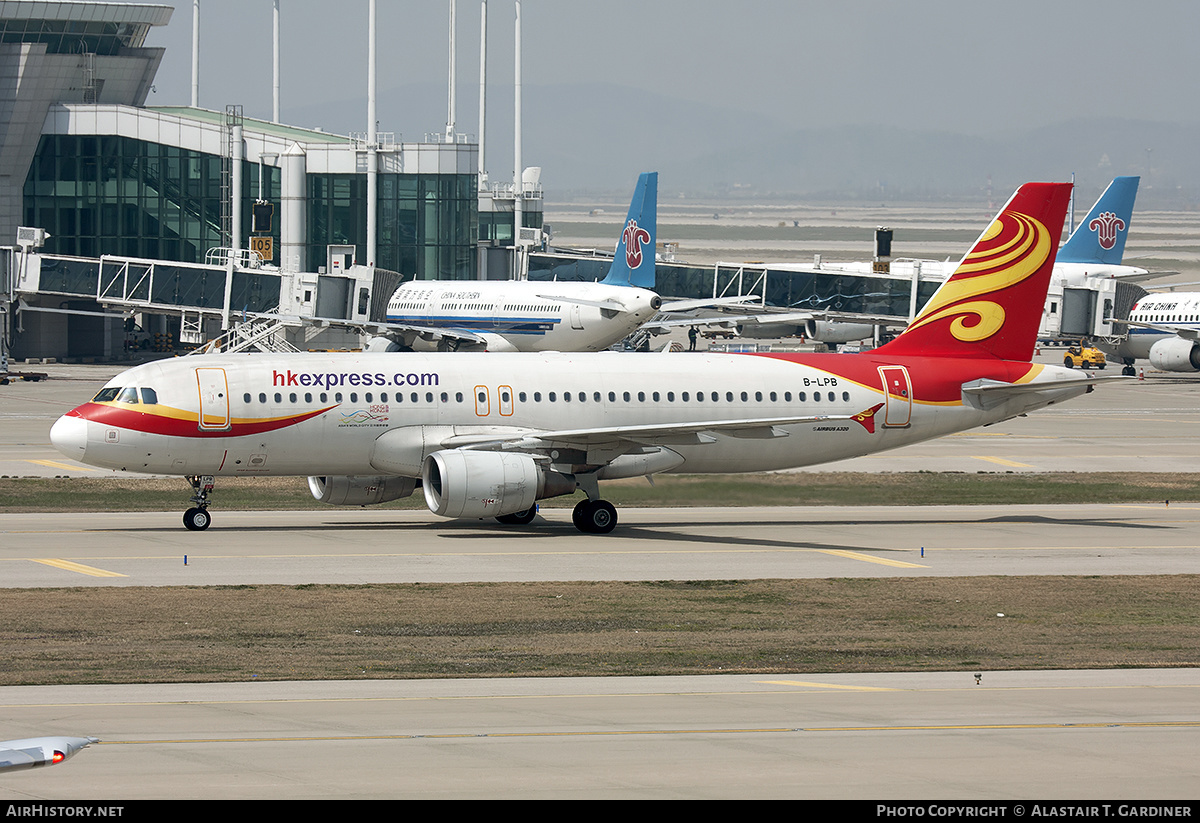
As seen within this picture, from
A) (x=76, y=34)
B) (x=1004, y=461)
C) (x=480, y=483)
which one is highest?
(x=76, y=34)

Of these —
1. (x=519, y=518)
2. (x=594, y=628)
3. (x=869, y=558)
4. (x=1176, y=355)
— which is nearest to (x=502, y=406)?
(x=519, y=518)

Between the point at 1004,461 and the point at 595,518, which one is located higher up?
the point at 595,518

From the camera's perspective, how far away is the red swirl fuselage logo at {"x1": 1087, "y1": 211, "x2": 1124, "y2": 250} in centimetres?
10519

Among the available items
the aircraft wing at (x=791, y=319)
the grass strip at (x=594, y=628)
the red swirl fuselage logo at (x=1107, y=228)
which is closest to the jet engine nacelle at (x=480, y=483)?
the grass strip at (x=594, y=628)

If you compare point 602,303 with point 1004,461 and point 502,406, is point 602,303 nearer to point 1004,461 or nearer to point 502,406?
point 1004,461

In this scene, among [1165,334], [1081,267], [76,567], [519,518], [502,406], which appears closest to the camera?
[76,567]

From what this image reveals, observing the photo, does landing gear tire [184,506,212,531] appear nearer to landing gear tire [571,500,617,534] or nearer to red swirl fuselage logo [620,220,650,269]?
landing gear tire [571,500,617,534]

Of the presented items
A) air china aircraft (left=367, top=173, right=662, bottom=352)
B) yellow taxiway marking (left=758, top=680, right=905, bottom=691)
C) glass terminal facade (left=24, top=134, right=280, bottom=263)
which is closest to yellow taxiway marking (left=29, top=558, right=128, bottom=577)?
yellow taxiway marking (left=758, top=680, right=905, bottom=691)

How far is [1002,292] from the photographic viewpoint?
4106cm

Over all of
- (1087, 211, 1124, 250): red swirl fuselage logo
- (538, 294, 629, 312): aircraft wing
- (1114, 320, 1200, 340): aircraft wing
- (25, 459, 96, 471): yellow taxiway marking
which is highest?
(1087, 211, 1124, 250): red swirl fuselage logo

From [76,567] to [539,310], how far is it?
54292 millimetres

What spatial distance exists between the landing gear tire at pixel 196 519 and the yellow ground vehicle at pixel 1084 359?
76.9 m

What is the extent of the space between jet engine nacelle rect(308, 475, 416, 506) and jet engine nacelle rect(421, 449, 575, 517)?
245cm
